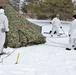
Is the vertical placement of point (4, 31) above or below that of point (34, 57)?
above

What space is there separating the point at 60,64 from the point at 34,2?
30085 millimetres

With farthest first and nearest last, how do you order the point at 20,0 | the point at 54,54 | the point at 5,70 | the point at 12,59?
the point at 20,0 → the point at 54,54 → the point at 12,59 → the point at 5,70

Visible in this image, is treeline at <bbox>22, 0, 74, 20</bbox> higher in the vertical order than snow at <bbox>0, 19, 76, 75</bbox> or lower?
higher

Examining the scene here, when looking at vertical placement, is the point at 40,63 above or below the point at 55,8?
below

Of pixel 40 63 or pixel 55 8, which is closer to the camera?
pixel 40 63

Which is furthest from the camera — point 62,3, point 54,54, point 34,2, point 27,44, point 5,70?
point 34,2

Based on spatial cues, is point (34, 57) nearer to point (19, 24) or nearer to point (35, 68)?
point (35, 68)

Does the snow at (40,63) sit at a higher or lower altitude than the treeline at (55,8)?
lower

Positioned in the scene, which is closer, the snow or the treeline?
the snow

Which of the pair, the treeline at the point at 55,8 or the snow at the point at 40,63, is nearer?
the snow at the point at 40,63

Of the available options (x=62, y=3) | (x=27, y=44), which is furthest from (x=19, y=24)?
(x=62, y=3)

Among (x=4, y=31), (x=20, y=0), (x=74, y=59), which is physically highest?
(x=20, y=0)

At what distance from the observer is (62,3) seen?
1251 inches

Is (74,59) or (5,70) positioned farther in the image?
(74,59)
